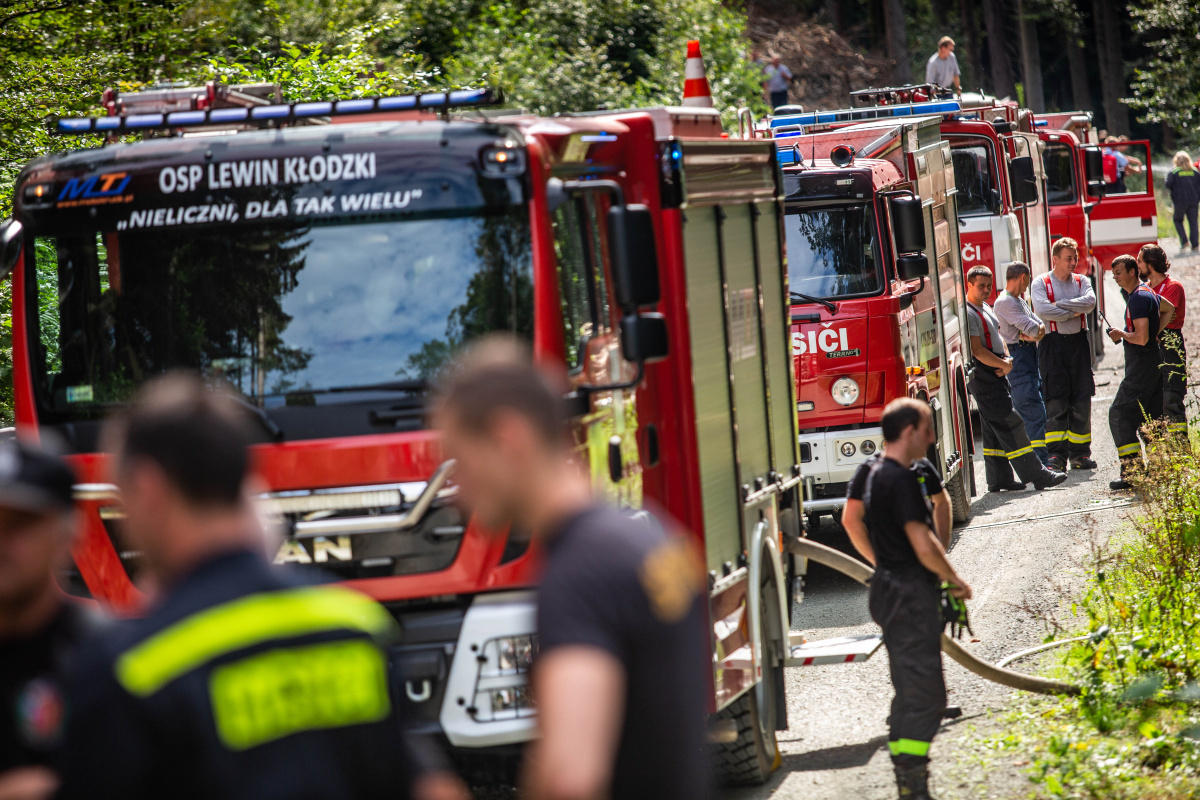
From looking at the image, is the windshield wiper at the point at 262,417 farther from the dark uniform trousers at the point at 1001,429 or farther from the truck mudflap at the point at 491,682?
the dark uniform trousers at the point at 1001,429

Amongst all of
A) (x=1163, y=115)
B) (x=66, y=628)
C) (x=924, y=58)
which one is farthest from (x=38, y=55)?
(x=924, y=58)

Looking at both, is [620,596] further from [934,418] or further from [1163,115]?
[1163,115]

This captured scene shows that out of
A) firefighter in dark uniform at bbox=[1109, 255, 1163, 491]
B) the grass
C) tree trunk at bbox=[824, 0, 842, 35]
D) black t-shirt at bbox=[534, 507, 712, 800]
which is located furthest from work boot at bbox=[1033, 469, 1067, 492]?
tree trunk at bbox=[824, 0, 842, 35]

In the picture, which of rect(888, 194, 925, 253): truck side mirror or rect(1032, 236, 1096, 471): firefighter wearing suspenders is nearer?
rect(888, 194, 925, 253): truck side mirror

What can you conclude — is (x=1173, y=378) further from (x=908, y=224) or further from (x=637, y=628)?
(x=637, y=628)

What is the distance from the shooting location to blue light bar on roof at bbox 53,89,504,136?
612 centimetres

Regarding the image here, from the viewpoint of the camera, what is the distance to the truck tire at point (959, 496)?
11742mm

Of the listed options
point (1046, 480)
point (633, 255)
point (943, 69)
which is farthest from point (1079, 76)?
point (633, 255)

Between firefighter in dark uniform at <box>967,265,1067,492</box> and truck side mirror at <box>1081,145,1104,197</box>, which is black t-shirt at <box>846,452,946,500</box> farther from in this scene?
truck side mirror at <box>1081,145,1104,197</box>

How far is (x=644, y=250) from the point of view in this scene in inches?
212

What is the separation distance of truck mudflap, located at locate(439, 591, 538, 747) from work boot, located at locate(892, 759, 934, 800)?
5.50ft

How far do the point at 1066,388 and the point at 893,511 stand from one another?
8.24 m

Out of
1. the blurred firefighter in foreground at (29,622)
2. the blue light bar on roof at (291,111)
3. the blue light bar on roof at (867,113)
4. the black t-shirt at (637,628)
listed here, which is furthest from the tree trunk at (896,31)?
the blurred firefighter in foreground at (29,622)

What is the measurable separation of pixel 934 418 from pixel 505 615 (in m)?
6.56
